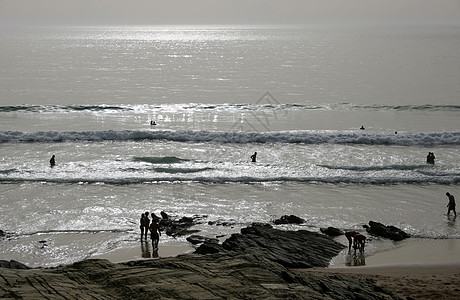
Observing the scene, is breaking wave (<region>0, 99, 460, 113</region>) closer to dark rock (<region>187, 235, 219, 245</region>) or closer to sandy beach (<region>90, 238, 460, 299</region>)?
dark rock (<region>187, 235, 219, 245</region>)

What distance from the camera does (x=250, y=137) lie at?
122ft

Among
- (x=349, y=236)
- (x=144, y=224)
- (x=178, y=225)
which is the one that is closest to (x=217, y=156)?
(x=178, y=225)

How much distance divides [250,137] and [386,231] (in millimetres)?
Result: 18923

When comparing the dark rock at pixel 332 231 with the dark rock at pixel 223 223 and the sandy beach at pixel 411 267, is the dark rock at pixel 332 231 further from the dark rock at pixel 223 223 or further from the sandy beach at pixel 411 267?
the dark rock at pixel 223 223

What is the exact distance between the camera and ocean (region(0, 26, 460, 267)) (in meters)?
20.8

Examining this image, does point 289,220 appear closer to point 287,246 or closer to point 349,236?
point 349,236

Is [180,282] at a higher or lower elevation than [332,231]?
higher

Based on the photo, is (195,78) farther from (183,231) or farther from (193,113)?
(183,231)

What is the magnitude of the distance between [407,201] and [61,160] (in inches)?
756

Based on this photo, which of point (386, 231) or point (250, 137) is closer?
point (386, 231)

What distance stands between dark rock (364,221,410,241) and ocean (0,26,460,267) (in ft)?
1.86

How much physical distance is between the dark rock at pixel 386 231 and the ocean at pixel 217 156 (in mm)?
567

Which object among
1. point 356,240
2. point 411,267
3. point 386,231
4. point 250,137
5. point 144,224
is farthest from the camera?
point 250,137

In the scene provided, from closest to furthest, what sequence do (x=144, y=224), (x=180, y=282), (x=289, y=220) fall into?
(x=180, y=282) < (x=144, y=224) < (x=289, y=220)
